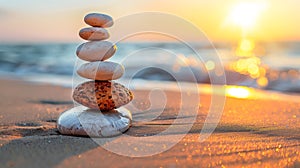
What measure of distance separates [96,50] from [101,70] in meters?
0.20

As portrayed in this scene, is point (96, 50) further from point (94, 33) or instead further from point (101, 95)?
point (101, 95)

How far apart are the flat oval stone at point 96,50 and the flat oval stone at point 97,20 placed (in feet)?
0.57

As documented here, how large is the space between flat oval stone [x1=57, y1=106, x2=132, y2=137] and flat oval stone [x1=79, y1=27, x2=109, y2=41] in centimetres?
70

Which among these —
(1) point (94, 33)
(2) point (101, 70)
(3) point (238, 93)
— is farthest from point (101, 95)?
(3) point (238, 93)

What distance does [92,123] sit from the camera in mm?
2805

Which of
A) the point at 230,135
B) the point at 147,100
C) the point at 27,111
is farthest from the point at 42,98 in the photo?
the point at 230,135

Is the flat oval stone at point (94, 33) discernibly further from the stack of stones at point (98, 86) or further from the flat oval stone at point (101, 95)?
the flat oval stone at point (101, 95)

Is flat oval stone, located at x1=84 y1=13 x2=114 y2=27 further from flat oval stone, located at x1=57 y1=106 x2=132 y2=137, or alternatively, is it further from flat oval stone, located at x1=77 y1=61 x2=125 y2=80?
flat oval stone, located at x1=57 y1=106 x2=132 y2=137

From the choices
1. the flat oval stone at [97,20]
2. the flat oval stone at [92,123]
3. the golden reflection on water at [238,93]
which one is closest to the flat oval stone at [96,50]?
the flat oval stone at [97,20]

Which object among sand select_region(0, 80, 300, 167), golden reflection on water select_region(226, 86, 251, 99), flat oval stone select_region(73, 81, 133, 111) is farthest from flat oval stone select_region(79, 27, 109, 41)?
golden reflection on water select_region(226, 86, 251, 99)

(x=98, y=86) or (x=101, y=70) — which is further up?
(x=101, y=70)

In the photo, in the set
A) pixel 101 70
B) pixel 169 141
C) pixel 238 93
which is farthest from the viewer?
pixel 238 93

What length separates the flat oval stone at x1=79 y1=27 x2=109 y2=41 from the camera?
309 centimetres

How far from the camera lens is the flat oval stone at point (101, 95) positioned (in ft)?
9.92
